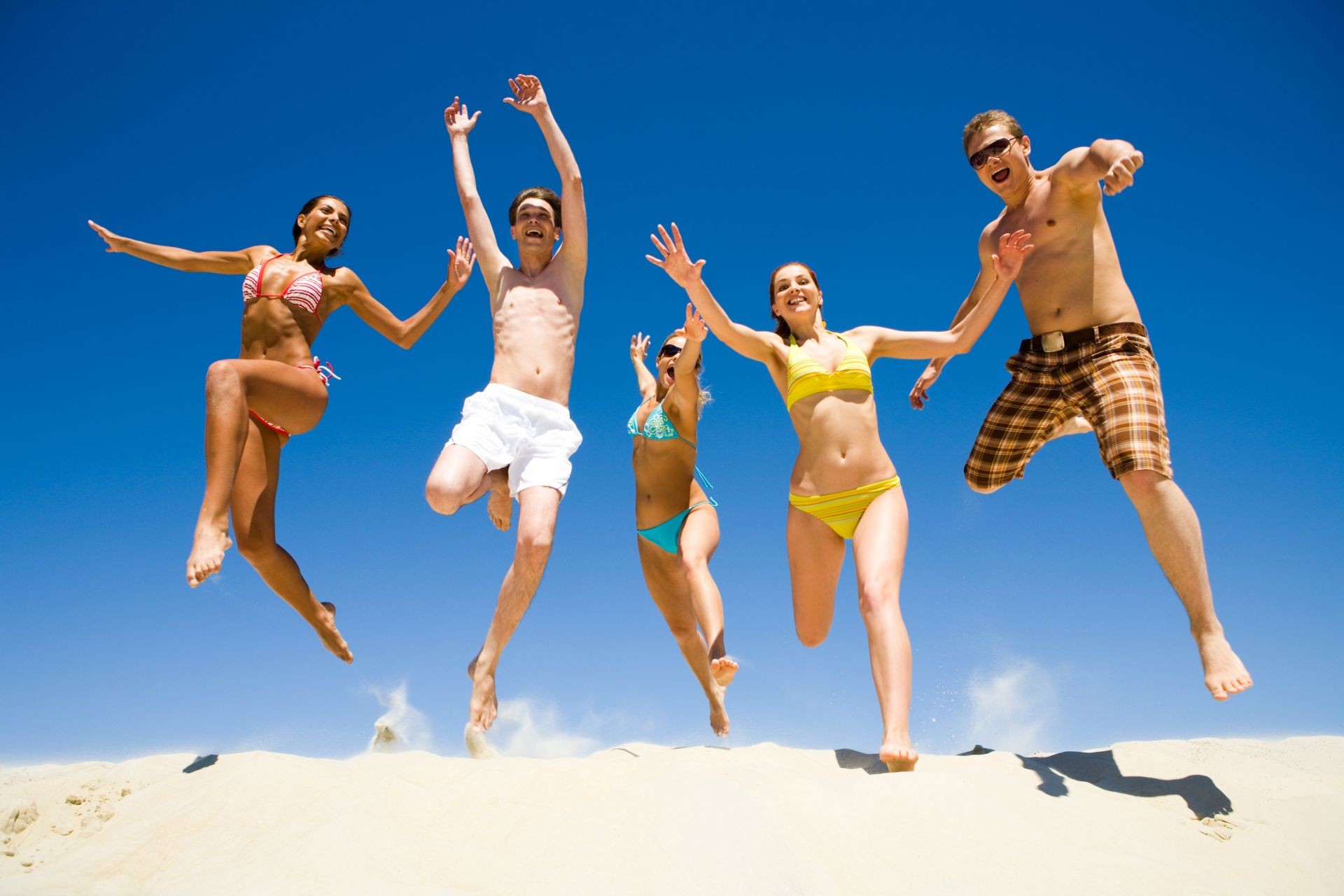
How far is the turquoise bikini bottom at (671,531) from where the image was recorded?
6.91m

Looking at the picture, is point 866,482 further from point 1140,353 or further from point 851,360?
point 1140,353

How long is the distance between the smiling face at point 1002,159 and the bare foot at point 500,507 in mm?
3838

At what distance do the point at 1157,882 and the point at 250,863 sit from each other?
3507 millimetres

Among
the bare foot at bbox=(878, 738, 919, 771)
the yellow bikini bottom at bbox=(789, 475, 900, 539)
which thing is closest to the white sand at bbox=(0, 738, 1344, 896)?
the bare foot at bbox=(878, 738, 919, 771)

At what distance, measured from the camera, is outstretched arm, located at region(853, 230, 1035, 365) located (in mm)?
5590

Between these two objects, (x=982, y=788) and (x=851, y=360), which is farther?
(x=851, y=360)

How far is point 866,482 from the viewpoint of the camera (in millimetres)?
5266

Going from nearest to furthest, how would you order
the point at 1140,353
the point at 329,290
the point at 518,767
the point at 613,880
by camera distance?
the point at 613,880
the point at 518,767
the point at 1140,353
the point at 329,290

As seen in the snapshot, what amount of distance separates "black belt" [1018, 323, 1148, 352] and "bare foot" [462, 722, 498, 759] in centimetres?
413

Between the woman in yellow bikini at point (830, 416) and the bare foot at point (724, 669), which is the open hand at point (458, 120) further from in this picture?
the bare foot at point (724, 669)

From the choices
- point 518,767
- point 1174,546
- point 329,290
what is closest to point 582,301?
point 329,290

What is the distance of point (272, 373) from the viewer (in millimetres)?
5836

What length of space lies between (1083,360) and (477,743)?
4243 mm

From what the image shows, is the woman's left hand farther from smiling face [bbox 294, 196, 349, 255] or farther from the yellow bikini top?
the yellow bikini top
